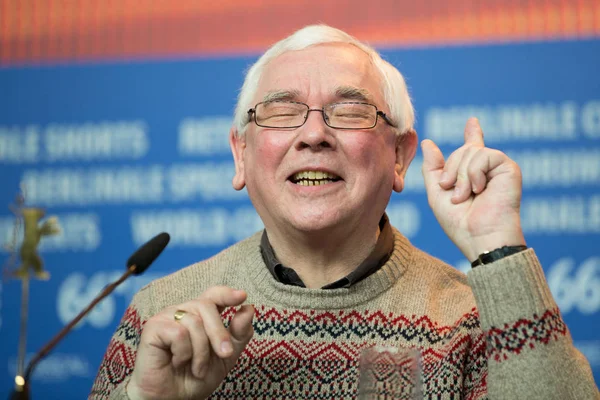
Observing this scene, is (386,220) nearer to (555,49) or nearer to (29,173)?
(555,49)

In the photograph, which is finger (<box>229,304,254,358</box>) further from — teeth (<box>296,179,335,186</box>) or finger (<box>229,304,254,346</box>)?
teeth (<box>296,179,335,186</box>)

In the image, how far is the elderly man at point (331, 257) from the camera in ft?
5.12

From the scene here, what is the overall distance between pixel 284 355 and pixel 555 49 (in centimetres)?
190

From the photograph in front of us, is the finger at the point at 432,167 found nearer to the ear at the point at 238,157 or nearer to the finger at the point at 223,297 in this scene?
the finger at the point at 223,297

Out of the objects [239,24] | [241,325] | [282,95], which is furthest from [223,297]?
[239,24]

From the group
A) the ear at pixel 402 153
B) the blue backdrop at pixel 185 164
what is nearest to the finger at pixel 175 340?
the ear at pixel 402 153

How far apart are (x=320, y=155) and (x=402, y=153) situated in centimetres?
33

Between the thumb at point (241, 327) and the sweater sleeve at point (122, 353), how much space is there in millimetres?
367

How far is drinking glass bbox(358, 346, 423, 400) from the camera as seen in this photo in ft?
3.81

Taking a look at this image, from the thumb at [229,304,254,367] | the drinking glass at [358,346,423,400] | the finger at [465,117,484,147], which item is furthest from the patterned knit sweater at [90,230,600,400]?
the drinking glass at [358,346,423,400]

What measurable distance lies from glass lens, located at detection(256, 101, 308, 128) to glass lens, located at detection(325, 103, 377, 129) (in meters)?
0.07

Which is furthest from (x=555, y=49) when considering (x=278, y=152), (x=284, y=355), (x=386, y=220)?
(x=284, y=355)

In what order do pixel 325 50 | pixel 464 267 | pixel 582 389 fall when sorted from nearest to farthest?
pixel 582 389 < pixel 325 50 < pixel 464 267

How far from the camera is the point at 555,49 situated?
3.12 meters
